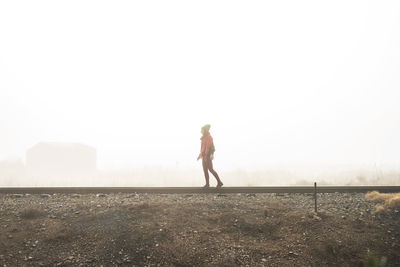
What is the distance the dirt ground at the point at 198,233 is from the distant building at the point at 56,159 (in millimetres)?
30194

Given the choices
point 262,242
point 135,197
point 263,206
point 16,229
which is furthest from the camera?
point 135,197

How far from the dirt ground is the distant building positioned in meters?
30.2

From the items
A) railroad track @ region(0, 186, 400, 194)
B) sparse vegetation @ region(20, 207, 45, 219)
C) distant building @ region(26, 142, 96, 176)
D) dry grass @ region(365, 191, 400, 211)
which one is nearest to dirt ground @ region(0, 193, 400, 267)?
sparse vegetation @ region(20, 207, 45, 219)

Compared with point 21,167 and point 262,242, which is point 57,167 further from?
point 262,242

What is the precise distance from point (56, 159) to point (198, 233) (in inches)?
1379

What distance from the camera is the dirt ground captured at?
4965mm

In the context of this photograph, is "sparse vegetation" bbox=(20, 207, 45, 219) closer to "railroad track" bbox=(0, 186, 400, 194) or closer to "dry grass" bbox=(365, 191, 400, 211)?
"railroad track" bbox=(0, 186, 400, 194)

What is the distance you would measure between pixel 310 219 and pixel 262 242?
1.37 m

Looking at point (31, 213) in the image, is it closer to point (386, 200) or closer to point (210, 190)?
point (210, 190)

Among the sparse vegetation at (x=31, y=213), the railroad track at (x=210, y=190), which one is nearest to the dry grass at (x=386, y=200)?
the railroad track at (x=210, y=190)

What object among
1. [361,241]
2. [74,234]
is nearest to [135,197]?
[74,234]

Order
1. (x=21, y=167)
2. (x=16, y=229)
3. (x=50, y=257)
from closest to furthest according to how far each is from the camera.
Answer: (x=50, y=257) → (x=16, y=229) → (x=21, y=167)

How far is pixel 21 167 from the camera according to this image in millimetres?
33000

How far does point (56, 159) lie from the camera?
35438mm
